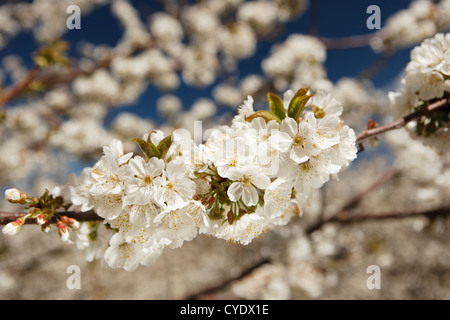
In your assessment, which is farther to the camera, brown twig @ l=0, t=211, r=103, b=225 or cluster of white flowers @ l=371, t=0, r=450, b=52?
cluster of white flowers @ l=371, t=0, r=450, b=52

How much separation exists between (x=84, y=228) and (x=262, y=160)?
0.99 metres

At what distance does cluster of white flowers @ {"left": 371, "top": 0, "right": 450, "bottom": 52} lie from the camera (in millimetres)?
5125

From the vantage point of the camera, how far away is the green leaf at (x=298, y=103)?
114cm

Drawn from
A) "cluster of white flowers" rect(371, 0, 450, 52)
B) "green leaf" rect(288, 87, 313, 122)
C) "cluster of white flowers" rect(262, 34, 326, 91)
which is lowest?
"green leaf" rect(288, 87, 313, 122)

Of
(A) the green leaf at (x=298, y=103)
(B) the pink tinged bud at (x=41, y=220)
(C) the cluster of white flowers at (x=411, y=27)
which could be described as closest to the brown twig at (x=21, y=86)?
(B) the pink tinged bud at (x=41, y=220)

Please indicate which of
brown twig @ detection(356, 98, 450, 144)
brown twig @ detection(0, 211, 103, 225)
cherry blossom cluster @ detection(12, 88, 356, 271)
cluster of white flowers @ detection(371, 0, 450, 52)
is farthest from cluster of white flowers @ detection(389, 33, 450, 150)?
cluster of white flowers @ detection(371, 0, 450, 52)

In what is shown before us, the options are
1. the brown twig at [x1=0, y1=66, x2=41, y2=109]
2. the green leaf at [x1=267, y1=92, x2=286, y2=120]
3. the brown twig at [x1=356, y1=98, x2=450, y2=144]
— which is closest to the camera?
the green leaf at [x1=267, y1=92, x2=286, y2=120]

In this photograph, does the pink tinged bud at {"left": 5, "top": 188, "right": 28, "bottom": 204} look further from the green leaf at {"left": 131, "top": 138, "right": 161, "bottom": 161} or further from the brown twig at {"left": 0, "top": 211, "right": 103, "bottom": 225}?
the green leaf at {"left": 131, "top": 138, "right": 161, "bottom": 161}

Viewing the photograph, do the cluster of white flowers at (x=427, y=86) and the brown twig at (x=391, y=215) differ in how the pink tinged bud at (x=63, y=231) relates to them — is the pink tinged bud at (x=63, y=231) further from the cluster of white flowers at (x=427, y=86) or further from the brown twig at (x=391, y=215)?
the brown twig at (x=391, y=215)

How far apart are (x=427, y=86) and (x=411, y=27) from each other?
486 centimetres

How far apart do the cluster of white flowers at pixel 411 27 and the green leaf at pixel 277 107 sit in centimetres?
537

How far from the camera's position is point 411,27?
5129 millimetres
